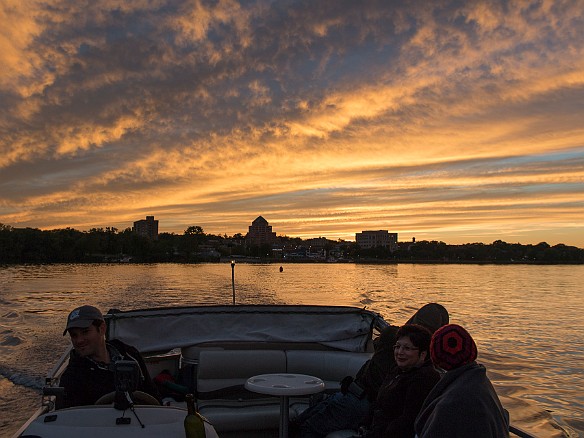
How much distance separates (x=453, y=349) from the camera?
102 inches

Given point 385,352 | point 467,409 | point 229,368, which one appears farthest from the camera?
point 229,368

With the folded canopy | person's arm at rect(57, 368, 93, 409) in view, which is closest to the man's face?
person's arm at rect(57, 368, 93, 409)

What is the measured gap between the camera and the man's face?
4000 mm

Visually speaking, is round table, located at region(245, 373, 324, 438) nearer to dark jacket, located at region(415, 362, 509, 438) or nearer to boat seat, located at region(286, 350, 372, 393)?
boat seat, located at region(286, 350, 372, 393)

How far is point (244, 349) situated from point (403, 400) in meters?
3.63

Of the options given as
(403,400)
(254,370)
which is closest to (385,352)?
(403,400)

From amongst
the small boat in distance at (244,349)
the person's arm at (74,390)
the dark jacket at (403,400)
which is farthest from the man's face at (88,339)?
the dark jacket at (403,400)

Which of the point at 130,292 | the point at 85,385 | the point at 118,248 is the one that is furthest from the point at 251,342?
the point at 118,248

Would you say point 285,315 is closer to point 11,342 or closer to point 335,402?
point 335,402

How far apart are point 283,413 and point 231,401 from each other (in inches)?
54.4

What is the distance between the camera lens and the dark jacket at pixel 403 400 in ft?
13.2

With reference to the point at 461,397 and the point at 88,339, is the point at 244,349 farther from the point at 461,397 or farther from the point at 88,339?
the point at 461,397

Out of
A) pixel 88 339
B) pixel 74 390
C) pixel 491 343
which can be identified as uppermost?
pixel 88 339

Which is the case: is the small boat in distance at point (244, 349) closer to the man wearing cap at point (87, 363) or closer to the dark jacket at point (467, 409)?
the man wearing cap at point (87, 363)
